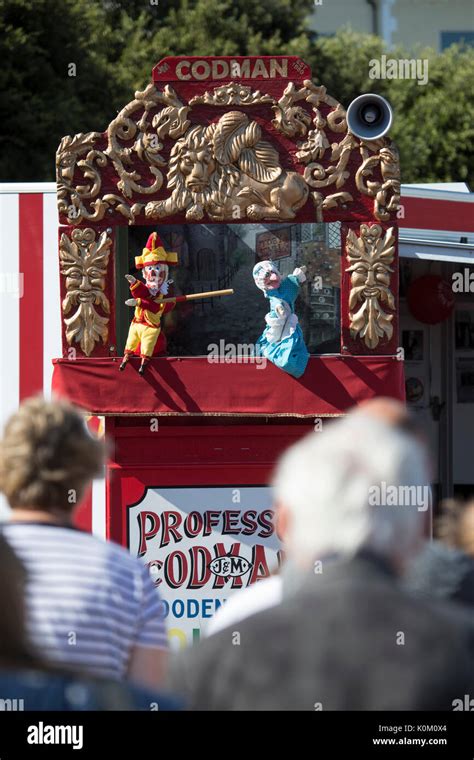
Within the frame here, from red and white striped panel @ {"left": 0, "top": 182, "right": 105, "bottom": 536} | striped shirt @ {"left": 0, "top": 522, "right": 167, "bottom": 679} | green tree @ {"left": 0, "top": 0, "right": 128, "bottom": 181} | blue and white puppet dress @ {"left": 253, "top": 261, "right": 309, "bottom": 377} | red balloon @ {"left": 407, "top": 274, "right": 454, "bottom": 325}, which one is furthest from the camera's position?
green tree @ {"left": 0, "top": 0, "right": 128, "bottom": 181}

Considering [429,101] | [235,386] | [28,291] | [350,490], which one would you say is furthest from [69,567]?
[429,101]

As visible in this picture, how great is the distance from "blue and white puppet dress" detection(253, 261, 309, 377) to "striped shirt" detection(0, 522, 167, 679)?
3.31 meters

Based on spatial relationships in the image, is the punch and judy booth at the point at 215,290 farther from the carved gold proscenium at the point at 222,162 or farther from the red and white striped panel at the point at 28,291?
the red and white striped panel at the point at 28,291

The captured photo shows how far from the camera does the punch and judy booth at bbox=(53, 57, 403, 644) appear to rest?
5.62 metres

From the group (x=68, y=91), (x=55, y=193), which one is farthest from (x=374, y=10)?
(x=55, y=193)

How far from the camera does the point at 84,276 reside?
223 inches

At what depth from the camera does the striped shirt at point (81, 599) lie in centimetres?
225

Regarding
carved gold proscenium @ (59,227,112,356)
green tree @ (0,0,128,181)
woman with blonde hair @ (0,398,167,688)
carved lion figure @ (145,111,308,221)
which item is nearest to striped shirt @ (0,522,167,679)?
woman with blonde hair @ (0,398,167,688)

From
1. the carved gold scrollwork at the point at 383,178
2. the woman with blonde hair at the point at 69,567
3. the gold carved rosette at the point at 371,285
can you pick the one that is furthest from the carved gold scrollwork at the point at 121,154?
the woman with blonde hair at the point at 69,567

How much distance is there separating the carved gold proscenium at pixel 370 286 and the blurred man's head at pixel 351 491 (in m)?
3.64

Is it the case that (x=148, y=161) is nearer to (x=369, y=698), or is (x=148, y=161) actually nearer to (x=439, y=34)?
(x=369, y=698)

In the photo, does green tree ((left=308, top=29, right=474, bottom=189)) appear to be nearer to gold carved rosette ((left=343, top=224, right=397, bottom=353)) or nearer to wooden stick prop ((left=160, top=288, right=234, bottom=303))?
gold carved rosette ((left=343, top=224, right=397, bottom=353))
